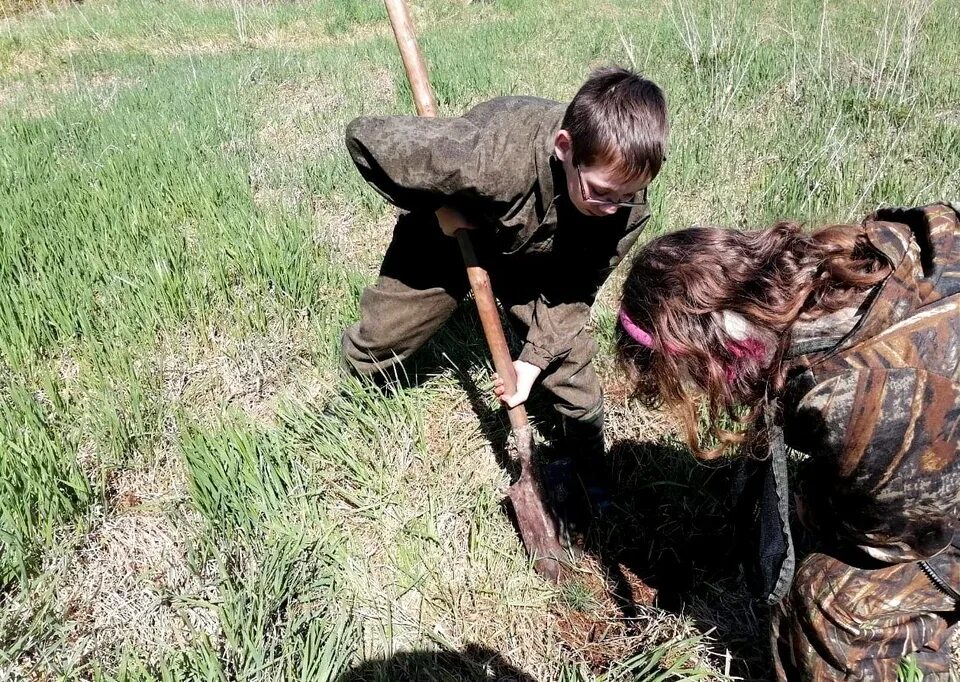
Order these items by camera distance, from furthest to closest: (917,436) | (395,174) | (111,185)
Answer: (111,185) → (395,174) → (917,436)

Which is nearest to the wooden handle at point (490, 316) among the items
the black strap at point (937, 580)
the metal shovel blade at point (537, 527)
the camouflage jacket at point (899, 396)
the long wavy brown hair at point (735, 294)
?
the metal shovel blade at point (537, 527)

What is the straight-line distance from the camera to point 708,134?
144 inches

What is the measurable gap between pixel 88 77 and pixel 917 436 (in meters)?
8.19

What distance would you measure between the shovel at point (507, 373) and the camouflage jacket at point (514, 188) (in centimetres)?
10

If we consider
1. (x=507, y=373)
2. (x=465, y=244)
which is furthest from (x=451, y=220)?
(x=507, y=373)

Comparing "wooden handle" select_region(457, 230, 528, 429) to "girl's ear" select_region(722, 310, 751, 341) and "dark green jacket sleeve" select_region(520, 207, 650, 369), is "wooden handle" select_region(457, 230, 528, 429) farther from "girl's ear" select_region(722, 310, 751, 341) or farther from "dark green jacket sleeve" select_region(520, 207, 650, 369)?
"girl's ear" select_region(722, 310, 751, 341)

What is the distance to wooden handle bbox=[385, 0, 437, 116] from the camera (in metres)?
1.86

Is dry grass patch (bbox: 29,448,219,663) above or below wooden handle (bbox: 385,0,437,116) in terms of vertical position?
below

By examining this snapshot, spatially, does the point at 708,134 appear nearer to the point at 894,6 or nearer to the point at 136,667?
the point at 136,667

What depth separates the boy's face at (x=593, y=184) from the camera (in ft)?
4.92

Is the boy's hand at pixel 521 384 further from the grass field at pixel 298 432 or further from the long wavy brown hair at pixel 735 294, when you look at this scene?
the long wavy brown hair at pixel 735 294

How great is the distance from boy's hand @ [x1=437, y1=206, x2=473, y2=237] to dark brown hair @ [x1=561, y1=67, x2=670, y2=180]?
404 millimetres

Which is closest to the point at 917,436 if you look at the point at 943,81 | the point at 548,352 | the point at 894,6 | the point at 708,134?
the point at 548,352

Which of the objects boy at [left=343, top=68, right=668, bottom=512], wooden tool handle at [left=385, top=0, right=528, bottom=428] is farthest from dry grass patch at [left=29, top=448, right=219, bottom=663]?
wooden tool handle at [left=385, top=0, right=528, bottom=428]
